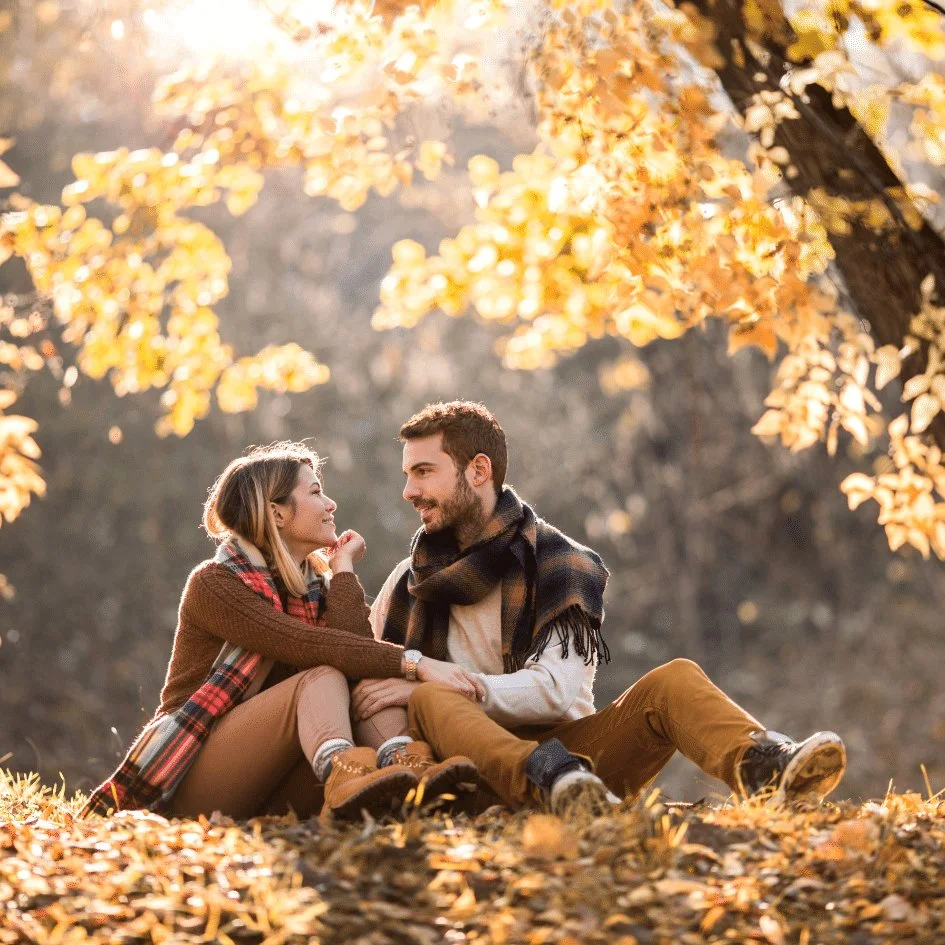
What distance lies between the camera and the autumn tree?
3348 mm

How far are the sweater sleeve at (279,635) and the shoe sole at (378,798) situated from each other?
1.87 ft

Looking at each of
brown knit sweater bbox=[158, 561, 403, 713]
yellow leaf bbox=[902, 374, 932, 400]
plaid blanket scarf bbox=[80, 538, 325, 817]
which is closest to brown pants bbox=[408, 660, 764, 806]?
brown knit sweater bbox=[158, 561, 403, 713]

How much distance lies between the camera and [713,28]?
3256 millimetres

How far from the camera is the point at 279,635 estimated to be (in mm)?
3500

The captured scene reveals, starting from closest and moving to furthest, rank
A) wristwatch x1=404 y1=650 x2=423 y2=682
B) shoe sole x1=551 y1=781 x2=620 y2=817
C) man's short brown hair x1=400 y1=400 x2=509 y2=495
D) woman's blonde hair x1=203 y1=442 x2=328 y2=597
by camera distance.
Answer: shoe sole x1=551 y1=781 x2=620 y2=817 < wristwatch x1=404 y1=650 x2=423 y2=682 < woman's blonde hair x1=203 y1=442 x2=328 y2=597 < man's short brown hair x1=400 y1=400 x2=509 y2=495

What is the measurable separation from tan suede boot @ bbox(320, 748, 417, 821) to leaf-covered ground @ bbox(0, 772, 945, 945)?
6 centimetres

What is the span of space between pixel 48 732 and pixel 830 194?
1186 cm

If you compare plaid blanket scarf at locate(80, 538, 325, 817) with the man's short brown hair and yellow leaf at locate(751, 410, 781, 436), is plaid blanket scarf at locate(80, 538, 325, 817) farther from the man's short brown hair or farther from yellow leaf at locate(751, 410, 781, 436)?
yellow leaf at locate(751, 410, 781, 436)

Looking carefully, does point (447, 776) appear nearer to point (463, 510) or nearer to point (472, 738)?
point (472, 738)

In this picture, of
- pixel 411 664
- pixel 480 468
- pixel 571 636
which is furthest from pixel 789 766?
pixel 480 468

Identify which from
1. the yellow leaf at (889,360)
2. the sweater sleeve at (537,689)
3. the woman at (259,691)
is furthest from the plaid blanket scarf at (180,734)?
the yellow leaf at (889,360)

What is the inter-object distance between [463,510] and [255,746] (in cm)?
96

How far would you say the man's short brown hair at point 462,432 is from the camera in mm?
3912

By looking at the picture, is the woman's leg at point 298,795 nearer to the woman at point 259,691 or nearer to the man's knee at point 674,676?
the woman at point 259,691
